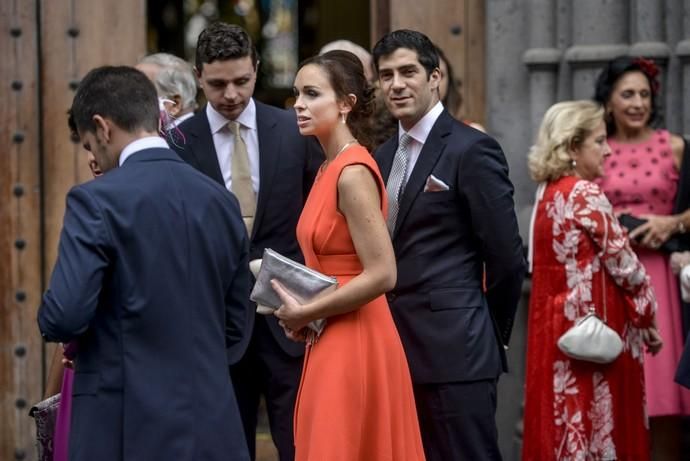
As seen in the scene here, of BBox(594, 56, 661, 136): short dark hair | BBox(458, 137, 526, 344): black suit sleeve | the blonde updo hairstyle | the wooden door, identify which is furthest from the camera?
the wooden door

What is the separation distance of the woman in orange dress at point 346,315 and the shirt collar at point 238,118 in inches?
28.5

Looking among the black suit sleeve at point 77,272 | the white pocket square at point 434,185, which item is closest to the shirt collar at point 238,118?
the white pocket square at point 434,185

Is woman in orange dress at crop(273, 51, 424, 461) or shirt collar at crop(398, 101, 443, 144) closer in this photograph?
woman in orange dress at crop(273, 51, 424, 461)

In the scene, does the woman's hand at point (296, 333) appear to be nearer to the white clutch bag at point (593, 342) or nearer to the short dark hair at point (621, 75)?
the white clutch bag at point (593, 342)

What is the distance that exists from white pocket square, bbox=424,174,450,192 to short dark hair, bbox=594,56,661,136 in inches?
76.7

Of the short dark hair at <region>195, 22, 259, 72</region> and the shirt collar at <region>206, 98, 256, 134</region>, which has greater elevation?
the short dark hair at <region>195, 22, 259, 72</region>

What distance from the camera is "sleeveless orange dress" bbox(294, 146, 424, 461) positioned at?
4.86m

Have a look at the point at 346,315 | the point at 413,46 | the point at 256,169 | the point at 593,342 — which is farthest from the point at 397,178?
the point at 593,342

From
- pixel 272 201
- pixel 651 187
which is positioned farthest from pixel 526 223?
pixel 272 201

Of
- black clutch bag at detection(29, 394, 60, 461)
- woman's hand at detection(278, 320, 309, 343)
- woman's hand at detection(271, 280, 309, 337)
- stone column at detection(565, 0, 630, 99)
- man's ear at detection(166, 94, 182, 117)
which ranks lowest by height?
black clutch bag at detection(29, 394, 60, 461)

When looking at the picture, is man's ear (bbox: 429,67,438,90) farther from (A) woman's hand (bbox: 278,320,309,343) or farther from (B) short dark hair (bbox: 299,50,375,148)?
(A) woman's hand (bbox: 278,320,309,343)

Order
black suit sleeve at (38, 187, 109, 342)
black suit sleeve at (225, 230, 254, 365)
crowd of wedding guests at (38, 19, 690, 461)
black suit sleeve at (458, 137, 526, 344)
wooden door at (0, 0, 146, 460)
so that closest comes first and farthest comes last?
black suit sleeve at (38, 187, 109, 342) → crowd of wedding guests at (38, 19, 690, 461) → black suit sleeve at (225, 230, 254, 365) → black suit sleeve at (458, 137, 526, 344) → wooden door at (0, 0, 146, 460)

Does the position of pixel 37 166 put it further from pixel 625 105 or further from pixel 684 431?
pixel 684 431

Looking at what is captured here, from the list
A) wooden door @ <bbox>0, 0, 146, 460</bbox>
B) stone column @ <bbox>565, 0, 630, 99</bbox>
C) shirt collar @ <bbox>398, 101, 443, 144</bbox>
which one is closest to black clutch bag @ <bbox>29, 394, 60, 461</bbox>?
shirt collar @ <bbox>398, 101, 443, 144</bbox>
